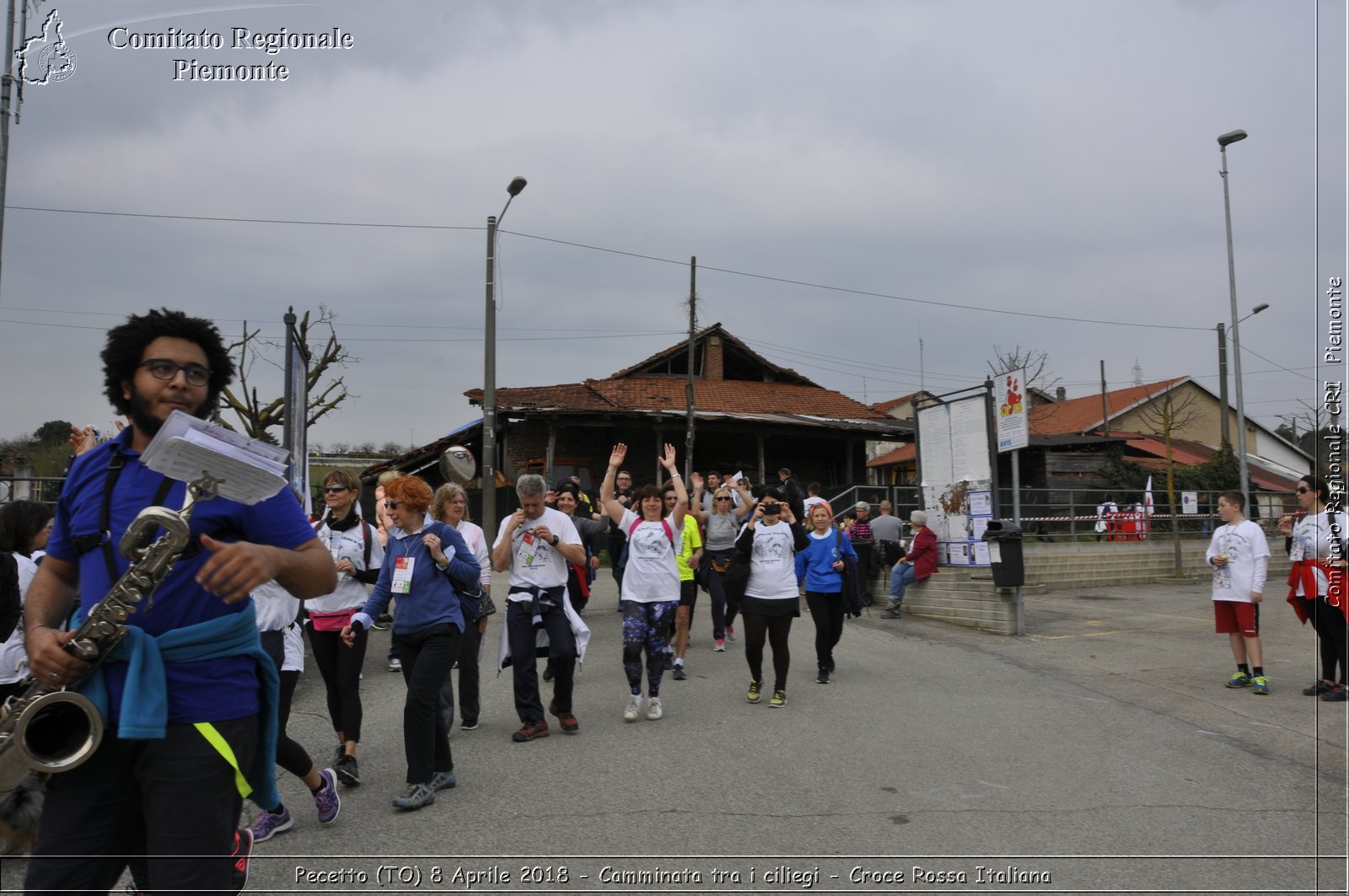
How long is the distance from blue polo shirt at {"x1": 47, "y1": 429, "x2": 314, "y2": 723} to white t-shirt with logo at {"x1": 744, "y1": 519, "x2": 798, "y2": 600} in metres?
5.91

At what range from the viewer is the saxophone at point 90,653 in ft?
7.36

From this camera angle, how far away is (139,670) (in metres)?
2.28

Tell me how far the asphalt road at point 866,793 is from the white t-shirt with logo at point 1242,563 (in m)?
0.92

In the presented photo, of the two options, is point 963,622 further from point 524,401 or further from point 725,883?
point 524,401

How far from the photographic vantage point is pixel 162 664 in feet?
7.59

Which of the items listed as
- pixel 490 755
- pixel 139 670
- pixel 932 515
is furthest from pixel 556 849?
pixel 932 515

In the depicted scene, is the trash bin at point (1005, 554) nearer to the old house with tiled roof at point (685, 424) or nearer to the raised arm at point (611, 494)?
the raised arm at point (611, 494)

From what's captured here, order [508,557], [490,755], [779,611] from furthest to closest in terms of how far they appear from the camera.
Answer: [779,611] → [508,557] → [490,755]

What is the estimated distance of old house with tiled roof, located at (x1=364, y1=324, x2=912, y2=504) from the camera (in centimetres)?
2683

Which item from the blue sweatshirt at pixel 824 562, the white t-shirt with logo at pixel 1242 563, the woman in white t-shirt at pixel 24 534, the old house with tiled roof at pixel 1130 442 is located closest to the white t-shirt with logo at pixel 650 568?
the blue sweatshirt at pixel 824 562

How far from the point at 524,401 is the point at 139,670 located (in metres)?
24.8

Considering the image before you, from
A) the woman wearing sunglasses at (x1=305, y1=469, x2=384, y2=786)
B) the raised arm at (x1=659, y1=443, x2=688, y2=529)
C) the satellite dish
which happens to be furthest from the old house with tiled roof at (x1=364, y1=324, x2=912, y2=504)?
the woman wearing sunglasses at (x1=305, y1=469, x2=384, y2=786)

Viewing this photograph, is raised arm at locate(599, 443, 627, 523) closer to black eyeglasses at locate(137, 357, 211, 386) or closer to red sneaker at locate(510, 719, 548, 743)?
red sneaker at locate(510, 719, 548, 743)

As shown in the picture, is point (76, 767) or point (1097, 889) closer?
point (76, 767)
